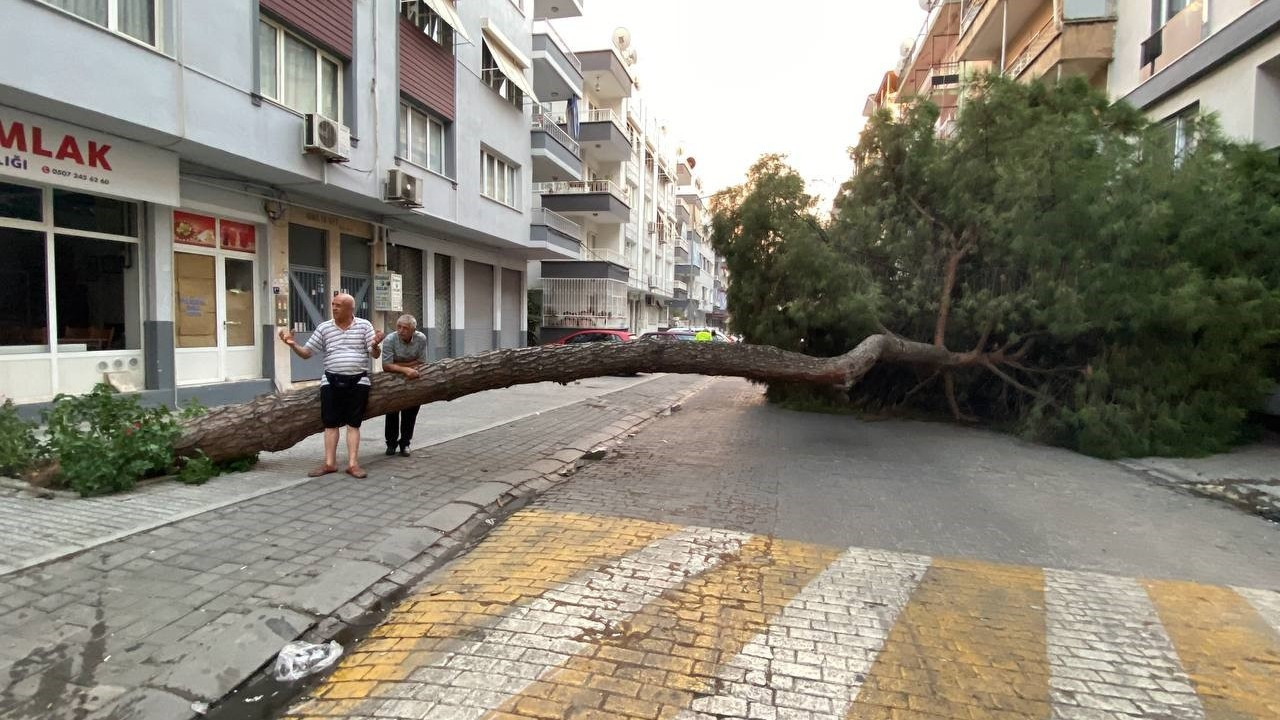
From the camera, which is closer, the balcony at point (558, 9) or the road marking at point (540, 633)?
the road marking at point (540, 633)

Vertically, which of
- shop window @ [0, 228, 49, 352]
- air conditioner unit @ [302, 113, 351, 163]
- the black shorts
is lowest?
the black shorts

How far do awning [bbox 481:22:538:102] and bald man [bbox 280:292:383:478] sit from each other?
1316 centimetres

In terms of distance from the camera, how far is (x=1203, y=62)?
39.2 feet

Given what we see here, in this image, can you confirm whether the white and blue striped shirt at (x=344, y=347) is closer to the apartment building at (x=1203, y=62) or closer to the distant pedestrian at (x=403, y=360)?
the distant pedestrian at (x=403, y=360)

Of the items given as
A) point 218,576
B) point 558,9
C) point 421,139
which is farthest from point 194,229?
point 558,9

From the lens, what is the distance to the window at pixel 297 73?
1113cm

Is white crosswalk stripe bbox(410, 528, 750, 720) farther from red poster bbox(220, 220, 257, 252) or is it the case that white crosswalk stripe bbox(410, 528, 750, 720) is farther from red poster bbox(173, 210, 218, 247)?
red poster bbox(220, 220, 257, 252)

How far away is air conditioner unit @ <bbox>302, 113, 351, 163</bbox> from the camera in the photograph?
36.4 ft

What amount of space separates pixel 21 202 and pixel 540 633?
9.48 metres

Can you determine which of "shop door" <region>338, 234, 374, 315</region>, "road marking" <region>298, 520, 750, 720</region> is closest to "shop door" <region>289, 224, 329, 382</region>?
"shop door" <region>338, 234, 374, 315</region>

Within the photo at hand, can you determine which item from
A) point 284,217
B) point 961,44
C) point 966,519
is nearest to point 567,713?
point 966,519

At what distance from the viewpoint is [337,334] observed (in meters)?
6.29

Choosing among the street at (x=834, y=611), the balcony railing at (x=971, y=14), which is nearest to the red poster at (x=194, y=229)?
the street at (x=834, y=611)

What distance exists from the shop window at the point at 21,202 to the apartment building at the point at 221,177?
2cm
